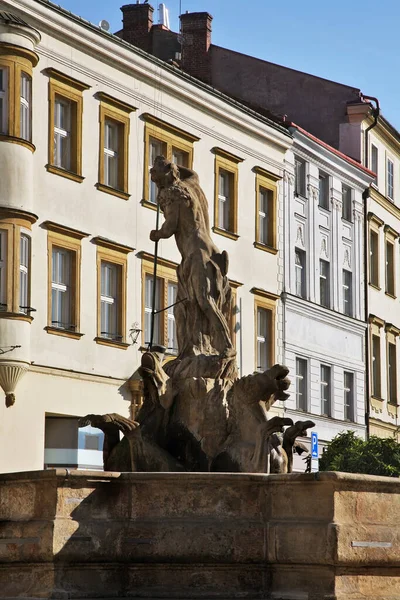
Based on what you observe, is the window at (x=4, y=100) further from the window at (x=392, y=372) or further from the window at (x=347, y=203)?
the window at (x=392, y=372)

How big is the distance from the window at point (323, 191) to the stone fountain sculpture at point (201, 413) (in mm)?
30862

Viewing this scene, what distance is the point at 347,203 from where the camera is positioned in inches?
1908

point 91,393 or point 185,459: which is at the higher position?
point 91,393

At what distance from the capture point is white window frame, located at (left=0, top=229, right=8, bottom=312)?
1197 inches

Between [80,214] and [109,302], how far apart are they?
2.16 m

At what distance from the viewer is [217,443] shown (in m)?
15.5

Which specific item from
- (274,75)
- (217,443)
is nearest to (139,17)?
(274,75)

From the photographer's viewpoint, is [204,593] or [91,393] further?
[91,393]

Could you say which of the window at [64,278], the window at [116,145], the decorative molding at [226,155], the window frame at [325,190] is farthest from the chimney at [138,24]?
the window at [64,278]

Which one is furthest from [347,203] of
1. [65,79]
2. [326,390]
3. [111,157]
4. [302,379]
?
[65,79]

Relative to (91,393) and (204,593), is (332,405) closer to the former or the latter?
(91,393)

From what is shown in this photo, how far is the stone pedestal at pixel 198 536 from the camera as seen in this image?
1319 centimetres

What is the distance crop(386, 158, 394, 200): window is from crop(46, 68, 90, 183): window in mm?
19797

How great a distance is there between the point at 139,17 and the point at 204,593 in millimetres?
34112
